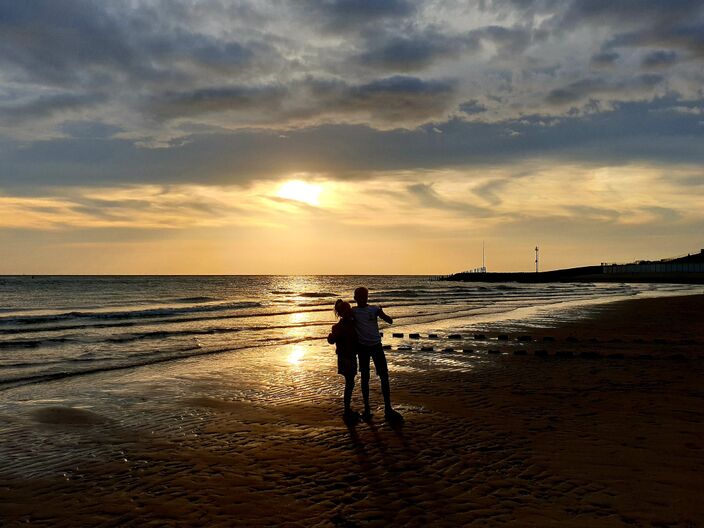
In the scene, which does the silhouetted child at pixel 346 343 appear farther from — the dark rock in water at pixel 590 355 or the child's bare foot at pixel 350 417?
the dark rock in water at pixel 590 355

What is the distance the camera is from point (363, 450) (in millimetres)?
7230

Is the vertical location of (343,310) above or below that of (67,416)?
above

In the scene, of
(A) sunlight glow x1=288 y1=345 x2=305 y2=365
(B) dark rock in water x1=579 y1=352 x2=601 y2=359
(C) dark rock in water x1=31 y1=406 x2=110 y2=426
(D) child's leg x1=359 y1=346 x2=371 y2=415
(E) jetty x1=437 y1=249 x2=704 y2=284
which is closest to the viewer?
(D) child's leg x1=359 y1=346 x2=371 y2=415

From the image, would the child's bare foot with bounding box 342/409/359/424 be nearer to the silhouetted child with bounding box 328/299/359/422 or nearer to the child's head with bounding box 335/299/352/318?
the silhouetted child with bounding box 328/299/359/422

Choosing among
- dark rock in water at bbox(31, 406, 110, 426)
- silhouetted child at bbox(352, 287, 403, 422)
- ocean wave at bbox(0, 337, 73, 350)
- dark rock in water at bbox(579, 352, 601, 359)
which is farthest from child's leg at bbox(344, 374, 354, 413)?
Answer: ocean wave at bbox(0, 337, 73, 350)

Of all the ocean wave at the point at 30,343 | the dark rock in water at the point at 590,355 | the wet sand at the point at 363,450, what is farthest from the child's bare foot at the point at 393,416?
the ocean wave at the point at 30,343

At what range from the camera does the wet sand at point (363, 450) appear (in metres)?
5.35

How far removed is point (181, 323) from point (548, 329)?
769 inches

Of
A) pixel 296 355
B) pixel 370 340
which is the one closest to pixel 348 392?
pixel 370 340

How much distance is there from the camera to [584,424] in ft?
26.9

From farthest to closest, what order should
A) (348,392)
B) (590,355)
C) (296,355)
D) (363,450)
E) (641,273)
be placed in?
(641,273) → (296,355) → (590,355) → (348,392) → (363,450)

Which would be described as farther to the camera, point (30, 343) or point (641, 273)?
point (641, 273)

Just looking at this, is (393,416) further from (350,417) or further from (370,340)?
(370,340)

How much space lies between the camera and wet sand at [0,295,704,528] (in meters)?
5.35
